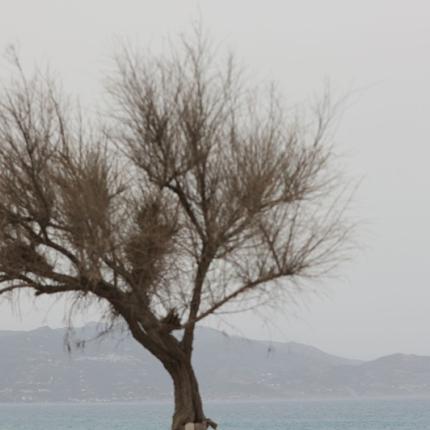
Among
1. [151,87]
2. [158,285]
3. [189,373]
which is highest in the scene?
[151,87]

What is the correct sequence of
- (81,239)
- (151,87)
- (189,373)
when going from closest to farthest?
(81,239)
(151,87)
(189,373)

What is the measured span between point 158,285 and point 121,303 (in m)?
0.73

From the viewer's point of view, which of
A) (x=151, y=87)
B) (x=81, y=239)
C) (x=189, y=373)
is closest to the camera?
(x=81, y=239)

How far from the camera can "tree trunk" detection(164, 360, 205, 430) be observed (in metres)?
19.3

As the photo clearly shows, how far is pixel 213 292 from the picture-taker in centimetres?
1798

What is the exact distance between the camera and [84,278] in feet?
59.6

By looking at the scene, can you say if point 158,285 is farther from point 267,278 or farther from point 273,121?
point 273,121

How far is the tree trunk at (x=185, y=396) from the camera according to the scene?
19281mm

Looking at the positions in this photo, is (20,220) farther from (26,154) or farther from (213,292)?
(213,292)

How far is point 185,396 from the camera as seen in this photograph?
19.4 m

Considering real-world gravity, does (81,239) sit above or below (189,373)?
above

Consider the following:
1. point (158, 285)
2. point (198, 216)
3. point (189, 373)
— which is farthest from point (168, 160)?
point (189, 373)

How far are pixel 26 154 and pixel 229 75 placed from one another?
3.63m

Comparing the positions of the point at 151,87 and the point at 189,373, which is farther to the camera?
the point at 189,373
